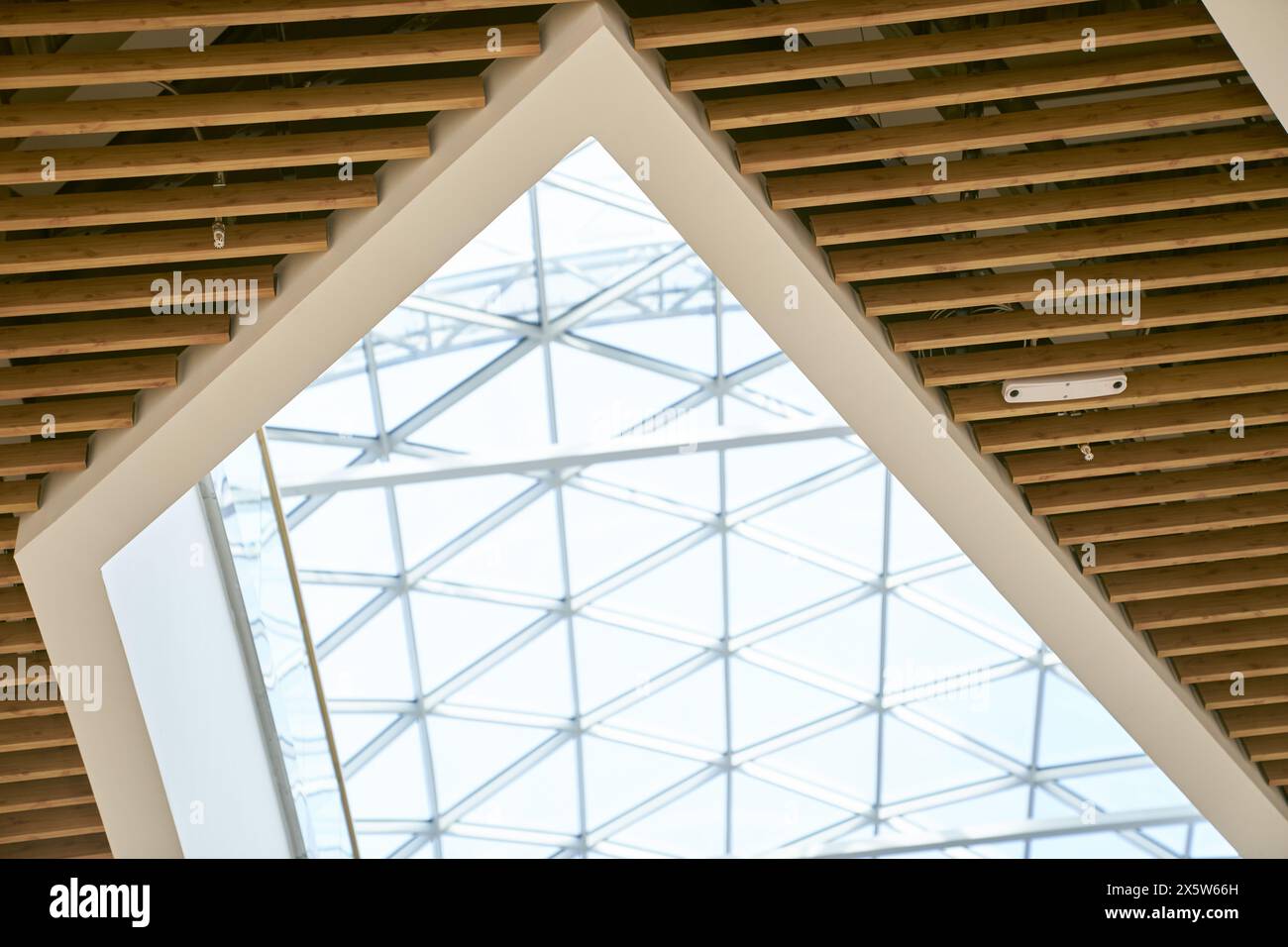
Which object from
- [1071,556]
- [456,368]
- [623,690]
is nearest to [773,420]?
[456,368]

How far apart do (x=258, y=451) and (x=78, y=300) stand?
350 cm

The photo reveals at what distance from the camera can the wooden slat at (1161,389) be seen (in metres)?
6.80

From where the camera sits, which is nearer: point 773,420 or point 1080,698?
point 773,420

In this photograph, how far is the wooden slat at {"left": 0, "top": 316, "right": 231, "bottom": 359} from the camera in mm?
6270

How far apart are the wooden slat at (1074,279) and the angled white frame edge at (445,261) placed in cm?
23

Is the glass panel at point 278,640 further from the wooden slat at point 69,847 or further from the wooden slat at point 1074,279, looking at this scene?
the wooden slat at point 1074,279

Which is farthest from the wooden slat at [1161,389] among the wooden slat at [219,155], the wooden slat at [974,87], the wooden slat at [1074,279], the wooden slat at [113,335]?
the wooden slat at [113,335]

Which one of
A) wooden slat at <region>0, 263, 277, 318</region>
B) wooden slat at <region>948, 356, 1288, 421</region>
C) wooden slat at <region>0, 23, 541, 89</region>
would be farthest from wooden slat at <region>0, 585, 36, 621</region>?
wooden slat at <region>948, 356, 1288, 421</region>

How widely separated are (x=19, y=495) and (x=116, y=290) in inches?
51.6

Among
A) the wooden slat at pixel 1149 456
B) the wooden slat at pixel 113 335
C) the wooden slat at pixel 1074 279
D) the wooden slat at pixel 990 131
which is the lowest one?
the wooden slat at pixel 1149 456

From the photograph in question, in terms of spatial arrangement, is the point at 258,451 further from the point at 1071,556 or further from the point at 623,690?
the point at 623,690

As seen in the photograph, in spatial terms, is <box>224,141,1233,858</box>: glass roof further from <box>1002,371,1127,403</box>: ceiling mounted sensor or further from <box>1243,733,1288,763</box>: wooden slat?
<box>1002,371,1127,403</box>: ceiling mounted sensor

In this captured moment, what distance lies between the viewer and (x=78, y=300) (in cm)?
616

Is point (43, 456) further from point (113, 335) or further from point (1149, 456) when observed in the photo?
point (1149, 456)
